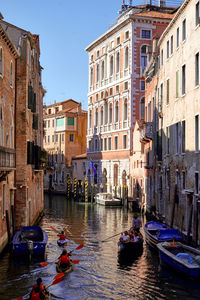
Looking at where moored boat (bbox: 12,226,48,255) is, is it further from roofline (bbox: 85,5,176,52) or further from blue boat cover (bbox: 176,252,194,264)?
roofline (bbox: 85,5,176,52)

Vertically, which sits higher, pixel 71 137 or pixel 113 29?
pixel 113 29

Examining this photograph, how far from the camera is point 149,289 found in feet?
47.5

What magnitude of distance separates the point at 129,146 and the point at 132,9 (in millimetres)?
14273

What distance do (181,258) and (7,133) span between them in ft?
28.4

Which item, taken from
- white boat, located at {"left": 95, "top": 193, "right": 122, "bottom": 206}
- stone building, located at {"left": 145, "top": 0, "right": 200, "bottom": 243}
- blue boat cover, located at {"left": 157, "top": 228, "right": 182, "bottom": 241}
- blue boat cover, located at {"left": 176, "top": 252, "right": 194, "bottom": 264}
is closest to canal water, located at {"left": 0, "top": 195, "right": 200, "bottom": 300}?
blue boat cover, located at {"left": 176, "top": 252, "right": 194, "bottom": 264}

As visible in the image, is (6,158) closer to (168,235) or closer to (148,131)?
(168,235)

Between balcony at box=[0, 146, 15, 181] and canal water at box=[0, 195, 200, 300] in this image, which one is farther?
balcony at box=[0, 146, 15, 181]


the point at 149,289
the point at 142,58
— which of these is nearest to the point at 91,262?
the point at 149,289

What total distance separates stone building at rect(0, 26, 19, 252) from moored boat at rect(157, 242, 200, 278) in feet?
19.8

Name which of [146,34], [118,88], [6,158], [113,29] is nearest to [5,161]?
[6,158]

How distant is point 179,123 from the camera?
75.2ft

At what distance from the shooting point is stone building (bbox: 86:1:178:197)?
47.3 m

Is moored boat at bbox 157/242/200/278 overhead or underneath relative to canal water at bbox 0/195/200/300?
overhead

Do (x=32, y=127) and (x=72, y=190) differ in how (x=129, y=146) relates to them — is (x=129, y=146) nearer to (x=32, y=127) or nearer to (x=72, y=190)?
(x=72, y=190)
